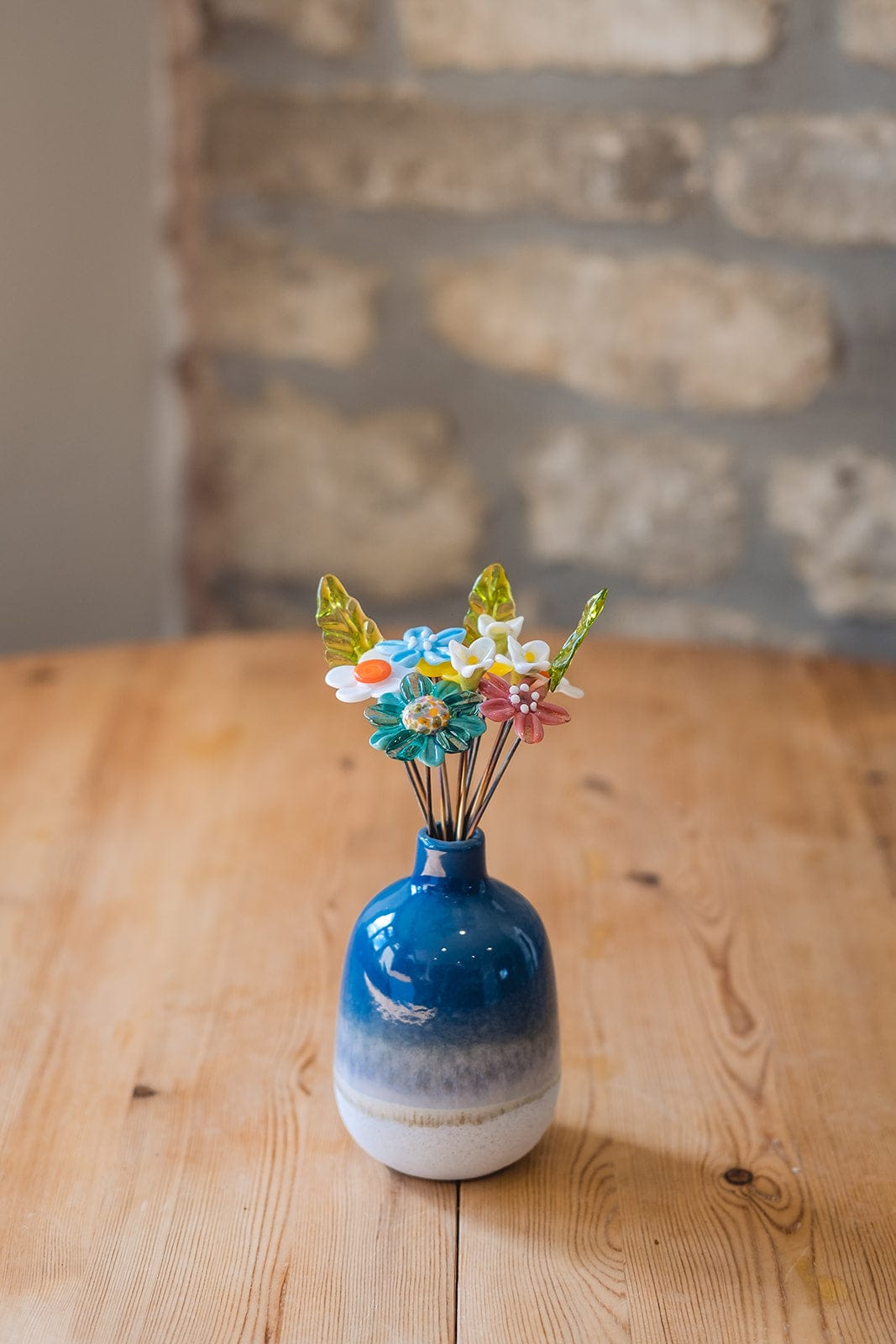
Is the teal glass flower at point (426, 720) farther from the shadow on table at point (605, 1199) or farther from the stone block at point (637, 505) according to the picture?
the stone block at point (637, 505)

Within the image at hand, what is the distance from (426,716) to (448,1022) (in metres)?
0.17

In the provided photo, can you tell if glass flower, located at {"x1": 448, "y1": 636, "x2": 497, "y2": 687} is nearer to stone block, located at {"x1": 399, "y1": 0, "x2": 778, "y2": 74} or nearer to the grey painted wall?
stone block, located at {"x1": 399, "y1": 0, "x2": 778, "y2": 74}

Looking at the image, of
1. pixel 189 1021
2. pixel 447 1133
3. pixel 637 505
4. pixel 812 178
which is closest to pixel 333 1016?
pixel 189 1021

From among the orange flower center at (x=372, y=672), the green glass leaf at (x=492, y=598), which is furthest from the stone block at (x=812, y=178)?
the orange flower center at (x=372, y=672)

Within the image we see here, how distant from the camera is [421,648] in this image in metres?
0.78

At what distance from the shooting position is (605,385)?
6.62 feet

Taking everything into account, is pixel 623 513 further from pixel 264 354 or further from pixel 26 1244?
pixel 26 1244

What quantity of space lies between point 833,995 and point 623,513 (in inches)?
45.3

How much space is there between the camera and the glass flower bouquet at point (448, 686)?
74cm

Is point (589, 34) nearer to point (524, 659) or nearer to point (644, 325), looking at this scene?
point (644, 325)

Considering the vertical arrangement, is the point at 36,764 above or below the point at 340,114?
below

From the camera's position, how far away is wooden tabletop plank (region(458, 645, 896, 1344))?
29.4 inches

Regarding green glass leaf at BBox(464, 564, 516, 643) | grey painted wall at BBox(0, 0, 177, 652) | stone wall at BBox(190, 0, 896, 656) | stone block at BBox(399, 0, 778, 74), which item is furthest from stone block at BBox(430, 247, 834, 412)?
green glass leaf at BBox(464, 564, 516, 643)

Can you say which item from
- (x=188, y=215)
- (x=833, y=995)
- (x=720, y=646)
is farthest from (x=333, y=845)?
(x=188, y=215)
